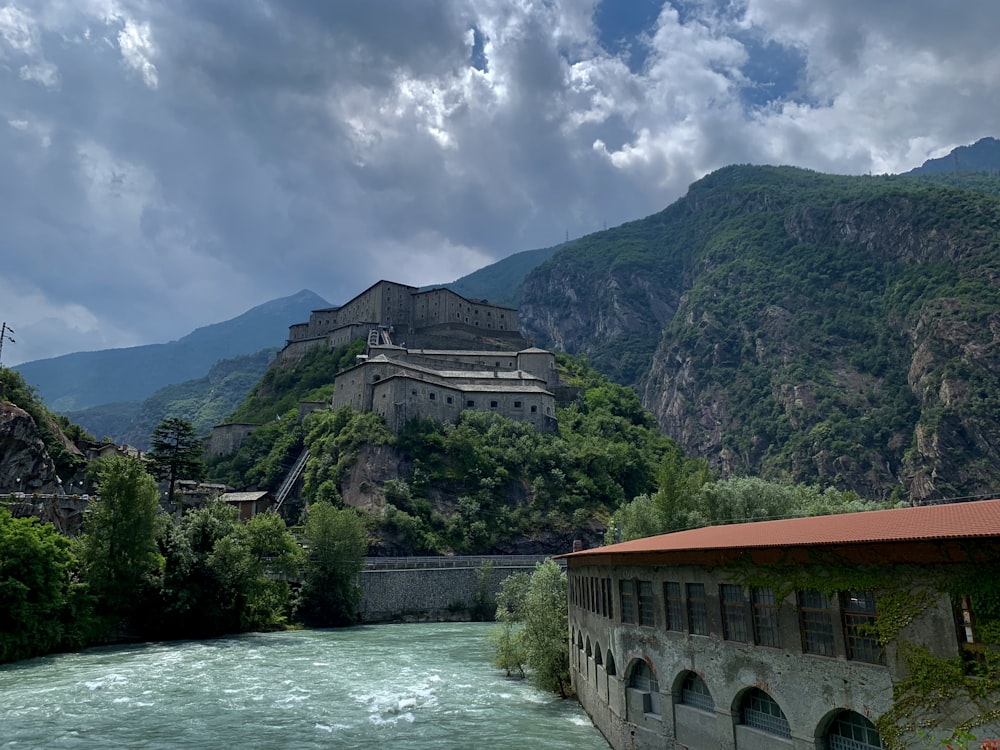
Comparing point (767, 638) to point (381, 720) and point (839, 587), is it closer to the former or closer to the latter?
point (839, 587)

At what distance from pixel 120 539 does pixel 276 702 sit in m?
24.0

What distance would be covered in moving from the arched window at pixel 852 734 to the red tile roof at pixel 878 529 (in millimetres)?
3239

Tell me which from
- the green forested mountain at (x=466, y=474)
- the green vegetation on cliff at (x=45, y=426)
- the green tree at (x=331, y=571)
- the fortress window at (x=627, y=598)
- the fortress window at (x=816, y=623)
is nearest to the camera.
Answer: the fortress window at (x=816, y=623)

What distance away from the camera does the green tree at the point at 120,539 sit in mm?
46656

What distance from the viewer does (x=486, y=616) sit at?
6944 centimetres

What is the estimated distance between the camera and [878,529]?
1316 cm

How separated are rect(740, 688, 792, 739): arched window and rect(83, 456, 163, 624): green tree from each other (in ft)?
147

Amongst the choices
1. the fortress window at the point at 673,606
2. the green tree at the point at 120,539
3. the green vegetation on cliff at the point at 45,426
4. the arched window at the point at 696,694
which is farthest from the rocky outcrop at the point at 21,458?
the arched window at the point at 696,694

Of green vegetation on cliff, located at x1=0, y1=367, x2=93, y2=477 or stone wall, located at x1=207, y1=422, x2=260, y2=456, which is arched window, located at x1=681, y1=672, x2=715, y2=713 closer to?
green vegetation on cliff, located at x1=0, y1=367, x2=93, y2=477

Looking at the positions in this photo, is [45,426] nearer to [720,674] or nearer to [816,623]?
[720,674]

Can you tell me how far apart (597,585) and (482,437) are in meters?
68.4

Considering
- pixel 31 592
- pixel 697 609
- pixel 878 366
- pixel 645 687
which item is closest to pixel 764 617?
pixel 697 609

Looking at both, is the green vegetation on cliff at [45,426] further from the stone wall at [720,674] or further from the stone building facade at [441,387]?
the stone wall at [720,674]

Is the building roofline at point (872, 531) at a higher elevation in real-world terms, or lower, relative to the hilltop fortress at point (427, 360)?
lower
